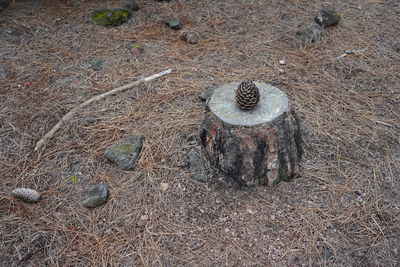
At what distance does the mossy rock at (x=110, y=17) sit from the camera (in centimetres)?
431

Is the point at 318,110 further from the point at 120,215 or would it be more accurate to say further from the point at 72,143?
the point at 72,143

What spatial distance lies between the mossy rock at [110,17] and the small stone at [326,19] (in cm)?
233

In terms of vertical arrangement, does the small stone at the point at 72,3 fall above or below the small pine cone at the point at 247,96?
below

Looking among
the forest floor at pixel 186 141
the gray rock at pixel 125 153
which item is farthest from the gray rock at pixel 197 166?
the gray rock at pixel 125 153

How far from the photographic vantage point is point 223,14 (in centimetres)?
452

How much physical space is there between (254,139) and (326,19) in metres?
2.64

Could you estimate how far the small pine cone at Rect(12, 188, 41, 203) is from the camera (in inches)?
93.1

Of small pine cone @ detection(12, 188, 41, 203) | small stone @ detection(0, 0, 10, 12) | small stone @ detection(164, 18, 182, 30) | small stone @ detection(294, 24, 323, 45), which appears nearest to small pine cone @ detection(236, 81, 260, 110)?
small pine cone @ detection(12, 188, 41, 203)

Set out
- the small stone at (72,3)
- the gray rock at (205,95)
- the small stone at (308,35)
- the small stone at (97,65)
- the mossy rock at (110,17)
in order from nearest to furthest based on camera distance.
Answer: the gray rock at (205,95) → the small stone at (97,65) → the small stone at (308,35) → the mossy rock at (110,17) → the small stone at (72,3)

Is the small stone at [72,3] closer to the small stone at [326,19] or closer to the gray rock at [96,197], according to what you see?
the small stone at [326,19]

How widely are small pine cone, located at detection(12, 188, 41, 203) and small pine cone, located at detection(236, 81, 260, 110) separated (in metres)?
1.51

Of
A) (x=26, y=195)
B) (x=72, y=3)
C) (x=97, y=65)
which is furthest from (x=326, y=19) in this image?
(x=26, y=195)

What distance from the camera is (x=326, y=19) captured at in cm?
417

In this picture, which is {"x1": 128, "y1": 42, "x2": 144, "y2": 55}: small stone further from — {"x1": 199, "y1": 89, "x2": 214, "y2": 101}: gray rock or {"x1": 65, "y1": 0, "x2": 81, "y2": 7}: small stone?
{"x1": 65, "y1": 0, "x2": 81, "y2": 7}: small stone
